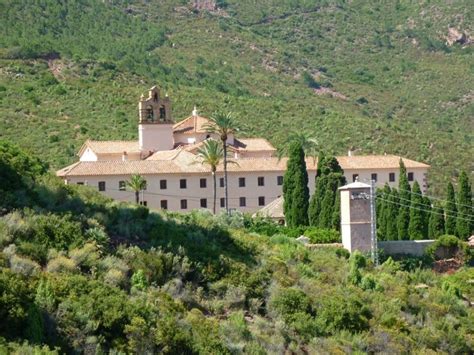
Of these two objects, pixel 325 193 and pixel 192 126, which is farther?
pixel 192 126

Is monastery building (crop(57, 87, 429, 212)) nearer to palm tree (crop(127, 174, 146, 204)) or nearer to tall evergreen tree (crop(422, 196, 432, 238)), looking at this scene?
palm tree (crop(127, 174, 146, 204))

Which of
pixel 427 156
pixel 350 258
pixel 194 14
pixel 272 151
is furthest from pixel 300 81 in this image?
pixel 350 258

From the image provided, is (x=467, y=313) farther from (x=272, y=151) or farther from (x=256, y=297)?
(x=272, y=151)

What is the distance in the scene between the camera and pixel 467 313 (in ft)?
134

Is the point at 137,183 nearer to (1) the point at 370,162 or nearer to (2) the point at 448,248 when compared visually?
(1) the point at 370,162

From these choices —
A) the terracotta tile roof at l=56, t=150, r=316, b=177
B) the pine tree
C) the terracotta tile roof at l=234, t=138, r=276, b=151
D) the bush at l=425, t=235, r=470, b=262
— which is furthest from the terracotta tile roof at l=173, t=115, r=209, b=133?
the bush at l=425, t=235, r=470, b=262

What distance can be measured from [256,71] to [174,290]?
9458 centimetres

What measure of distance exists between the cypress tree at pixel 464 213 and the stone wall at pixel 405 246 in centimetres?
292

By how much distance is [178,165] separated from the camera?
62.2m

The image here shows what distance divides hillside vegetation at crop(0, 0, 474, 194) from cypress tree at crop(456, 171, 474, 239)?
20990mm

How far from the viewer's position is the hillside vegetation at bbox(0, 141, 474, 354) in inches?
1031

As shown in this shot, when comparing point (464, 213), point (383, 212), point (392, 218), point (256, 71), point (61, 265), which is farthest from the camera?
point (256, 71)

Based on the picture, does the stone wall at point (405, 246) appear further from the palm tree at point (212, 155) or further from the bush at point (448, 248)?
the palm tree at point (212, 155)

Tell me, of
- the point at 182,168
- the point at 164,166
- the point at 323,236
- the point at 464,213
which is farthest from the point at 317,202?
the point at 164,166
